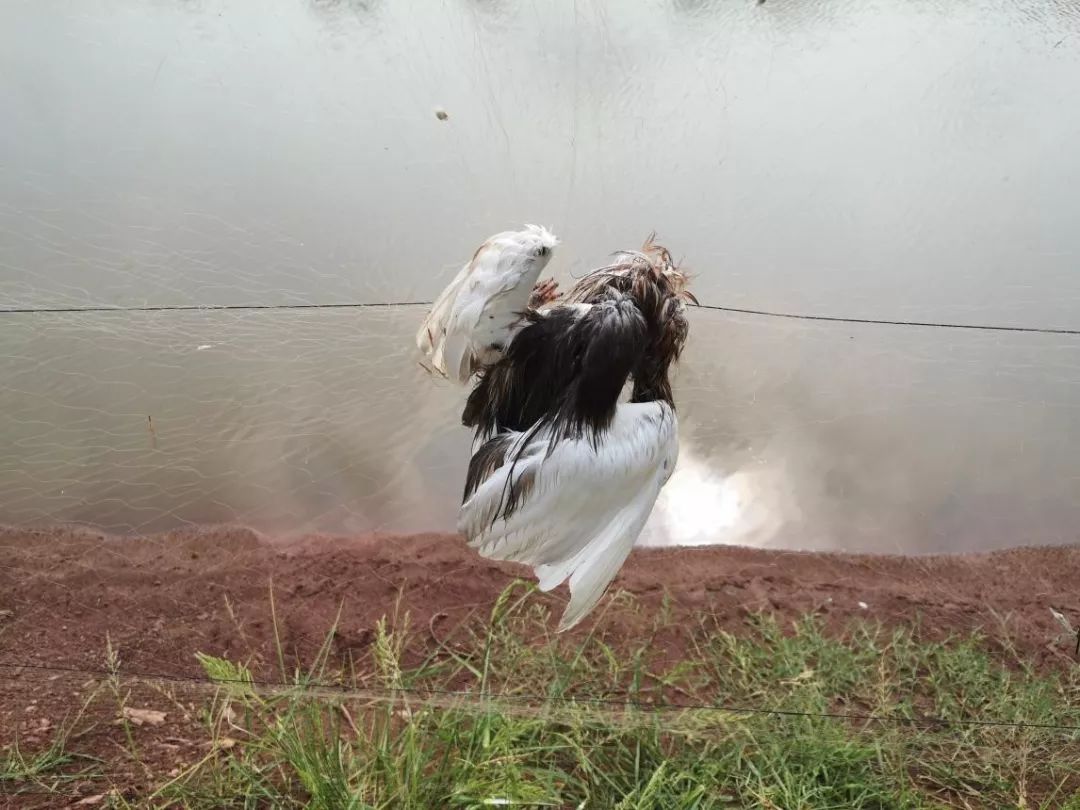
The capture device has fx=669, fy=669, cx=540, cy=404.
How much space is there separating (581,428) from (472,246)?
1.47m

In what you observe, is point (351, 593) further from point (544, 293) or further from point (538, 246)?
point (538, 246)

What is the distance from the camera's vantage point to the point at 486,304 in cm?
112

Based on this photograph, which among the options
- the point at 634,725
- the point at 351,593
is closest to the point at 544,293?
the point at 634,725

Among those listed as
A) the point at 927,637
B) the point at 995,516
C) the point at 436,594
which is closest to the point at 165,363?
the point at 436,594

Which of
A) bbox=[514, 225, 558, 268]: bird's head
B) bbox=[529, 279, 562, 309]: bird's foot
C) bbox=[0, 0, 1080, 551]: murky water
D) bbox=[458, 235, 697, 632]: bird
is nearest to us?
bbox=[514, 225, 558, 268]: bird's head

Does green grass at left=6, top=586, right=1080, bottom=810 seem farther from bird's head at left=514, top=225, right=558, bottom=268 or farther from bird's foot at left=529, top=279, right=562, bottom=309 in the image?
bird's head at left=514, top=225, right=558, bottom=268

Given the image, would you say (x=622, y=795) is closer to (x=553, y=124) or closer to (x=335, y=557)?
(x=335, y=557)

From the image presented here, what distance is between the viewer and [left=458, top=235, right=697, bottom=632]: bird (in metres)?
1.21

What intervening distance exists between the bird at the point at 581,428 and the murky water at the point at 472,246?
46.9 inches

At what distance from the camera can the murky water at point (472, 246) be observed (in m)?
2.38

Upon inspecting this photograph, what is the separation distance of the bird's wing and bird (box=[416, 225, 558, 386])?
199mm

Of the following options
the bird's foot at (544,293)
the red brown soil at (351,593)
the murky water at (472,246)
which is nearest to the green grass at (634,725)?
the red brown soil at (351,593)

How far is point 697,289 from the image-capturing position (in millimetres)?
2689

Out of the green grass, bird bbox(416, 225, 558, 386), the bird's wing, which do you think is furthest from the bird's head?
the green grass
